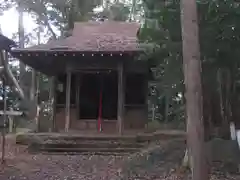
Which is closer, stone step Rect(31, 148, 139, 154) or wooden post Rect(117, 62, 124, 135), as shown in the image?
stone step Rect(31, 148, 139, 154)

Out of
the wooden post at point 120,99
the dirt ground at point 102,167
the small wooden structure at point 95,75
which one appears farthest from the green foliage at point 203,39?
the wooden post at point 120,99

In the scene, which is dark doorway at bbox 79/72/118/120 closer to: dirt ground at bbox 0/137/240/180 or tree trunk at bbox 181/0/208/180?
dirt ground at bbox 0/137/240/180

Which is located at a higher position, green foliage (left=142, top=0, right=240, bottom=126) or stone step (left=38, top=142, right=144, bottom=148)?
green foliage (left=142, top=0, right=240, bottom=126)

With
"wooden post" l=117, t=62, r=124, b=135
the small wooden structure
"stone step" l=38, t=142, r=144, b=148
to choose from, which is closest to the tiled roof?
the small wooden structure

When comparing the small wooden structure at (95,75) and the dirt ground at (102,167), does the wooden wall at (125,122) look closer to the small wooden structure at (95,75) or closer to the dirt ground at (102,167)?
the small wooden structure at (95,75)

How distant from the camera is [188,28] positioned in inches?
218

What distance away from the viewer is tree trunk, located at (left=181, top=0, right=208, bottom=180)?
5.18m

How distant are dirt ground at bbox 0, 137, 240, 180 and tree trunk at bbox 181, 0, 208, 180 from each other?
2.45 metres

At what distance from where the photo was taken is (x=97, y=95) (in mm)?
16203

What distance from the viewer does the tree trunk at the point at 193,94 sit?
518cm

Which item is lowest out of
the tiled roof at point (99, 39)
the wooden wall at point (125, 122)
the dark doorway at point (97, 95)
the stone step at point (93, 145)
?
the stone step at point (93, 145)

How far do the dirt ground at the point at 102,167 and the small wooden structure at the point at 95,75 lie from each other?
11.1 ft

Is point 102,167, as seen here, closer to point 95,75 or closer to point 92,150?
point 92,150

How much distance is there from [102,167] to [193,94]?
14.9 ft
